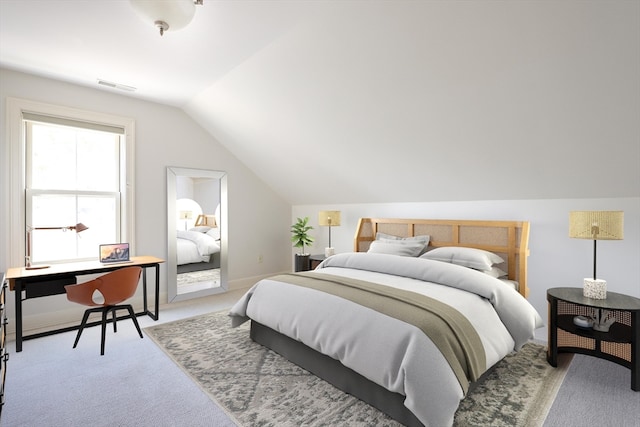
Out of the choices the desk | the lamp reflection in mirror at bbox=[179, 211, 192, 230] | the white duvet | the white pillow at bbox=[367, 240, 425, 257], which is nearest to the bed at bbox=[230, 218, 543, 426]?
the white duvet

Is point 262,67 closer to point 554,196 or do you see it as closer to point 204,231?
point 204,231

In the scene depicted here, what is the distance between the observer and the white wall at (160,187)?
10.5 ft

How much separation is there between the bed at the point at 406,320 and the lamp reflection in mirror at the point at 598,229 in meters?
0.42

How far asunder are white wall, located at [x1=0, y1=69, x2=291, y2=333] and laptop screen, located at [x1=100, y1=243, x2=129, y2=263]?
47 centimetres

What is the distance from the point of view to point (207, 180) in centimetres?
457

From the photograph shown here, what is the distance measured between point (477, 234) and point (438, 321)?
1948 millimetres

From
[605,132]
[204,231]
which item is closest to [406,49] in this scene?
[605,132]

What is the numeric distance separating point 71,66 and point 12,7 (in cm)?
91

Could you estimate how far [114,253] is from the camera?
3.45 m

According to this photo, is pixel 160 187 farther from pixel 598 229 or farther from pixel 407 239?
pixel 598 229

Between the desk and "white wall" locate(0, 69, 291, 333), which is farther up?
"white wall" locate(0, 69, 291, 333)

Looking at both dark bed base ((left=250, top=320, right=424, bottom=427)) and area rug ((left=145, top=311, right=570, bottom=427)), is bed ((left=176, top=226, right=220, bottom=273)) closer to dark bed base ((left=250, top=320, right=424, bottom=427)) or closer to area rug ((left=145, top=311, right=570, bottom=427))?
area rug ((left=145, top=311, right=570, bottom=427))

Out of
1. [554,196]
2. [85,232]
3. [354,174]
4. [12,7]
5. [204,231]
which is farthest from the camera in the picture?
[204,231]

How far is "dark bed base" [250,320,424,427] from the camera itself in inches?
71.5
